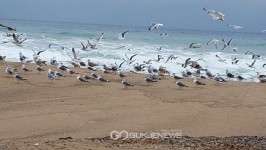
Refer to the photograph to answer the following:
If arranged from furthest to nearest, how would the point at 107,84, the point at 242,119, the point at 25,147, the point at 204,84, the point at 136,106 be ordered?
the point at 204,84 < the point at 107,84 < the point at 136,106 < the point at 242,119 < the point at 25,147

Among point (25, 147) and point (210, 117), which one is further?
point (210, 117)

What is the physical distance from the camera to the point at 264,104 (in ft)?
44.3

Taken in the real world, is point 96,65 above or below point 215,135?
above

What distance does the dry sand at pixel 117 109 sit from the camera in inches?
376

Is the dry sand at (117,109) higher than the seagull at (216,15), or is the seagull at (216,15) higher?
the seagull at (216,15)

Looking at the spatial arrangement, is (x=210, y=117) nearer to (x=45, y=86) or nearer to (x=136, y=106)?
(x=136, y=106)

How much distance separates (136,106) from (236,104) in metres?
2.97

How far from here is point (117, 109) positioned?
11719mm

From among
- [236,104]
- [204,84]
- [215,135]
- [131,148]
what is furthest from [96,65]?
[131,148]

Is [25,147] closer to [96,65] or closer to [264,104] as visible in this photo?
[264,104]

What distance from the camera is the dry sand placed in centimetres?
954

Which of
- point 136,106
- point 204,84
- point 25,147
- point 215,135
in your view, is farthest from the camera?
point 204,84

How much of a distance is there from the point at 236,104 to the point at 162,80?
5.27m

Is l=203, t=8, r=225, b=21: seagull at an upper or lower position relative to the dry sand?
upper
